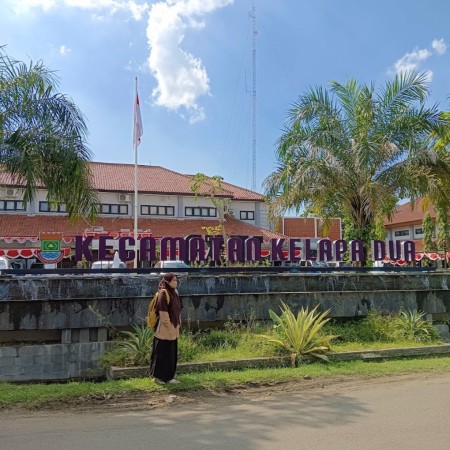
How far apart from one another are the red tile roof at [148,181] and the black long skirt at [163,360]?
2484cm

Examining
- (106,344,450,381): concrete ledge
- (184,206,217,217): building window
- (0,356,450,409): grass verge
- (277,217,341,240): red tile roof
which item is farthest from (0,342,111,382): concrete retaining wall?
(277,217,341,240): red tile roof

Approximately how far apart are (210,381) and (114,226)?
78.0ft

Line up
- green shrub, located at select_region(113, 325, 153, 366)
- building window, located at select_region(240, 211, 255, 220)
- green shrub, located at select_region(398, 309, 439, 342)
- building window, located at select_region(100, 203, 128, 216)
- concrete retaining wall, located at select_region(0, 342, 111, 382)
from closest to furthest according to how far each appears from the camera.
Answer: green shrub, located at select_region(113, 325, 153, 366) → concrete retaining wall, located at select_region(0, 342, 111, 382) → green shrub, located at select_region(398, 309, 439, 342) → building window, located at select_region(100, 203, 128, 216) → building window, located at select_region(240, 211, 255, 220)

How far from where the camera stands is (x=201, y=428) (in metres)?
5.38

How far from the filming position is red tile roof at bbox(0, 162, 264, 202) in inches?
1291

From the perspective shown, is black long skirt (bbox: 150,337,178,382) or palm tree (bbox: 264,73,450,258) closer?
black long skirt (bbox: 150,337,178,382)

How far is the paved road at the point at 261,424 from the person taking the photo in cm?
A: 484

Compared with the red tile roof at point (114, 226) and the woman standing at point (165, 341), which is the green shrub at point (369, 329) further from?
the red tile roof at point (114, 226)

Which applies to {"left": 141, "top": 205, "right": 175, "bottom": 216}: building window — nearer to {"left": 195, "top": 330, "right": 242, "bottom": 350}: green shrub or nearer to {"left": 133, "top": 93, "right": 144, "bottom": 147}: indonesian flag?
{"left": 133, "top": 93, "right": 144, "bottom": 147}: indonesian flag

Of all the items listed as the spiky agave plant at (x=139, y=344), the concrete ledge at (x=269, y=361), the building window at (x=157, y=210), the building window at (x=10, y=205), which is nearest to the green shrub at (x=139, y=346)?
the spiky agave plant at (x=139, y=344)

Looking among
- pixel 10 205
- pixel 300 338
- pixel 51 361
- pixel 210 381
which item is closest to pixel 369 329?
pixel 300 338

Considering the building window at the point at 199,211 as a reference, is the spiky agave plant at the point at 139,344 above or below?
below

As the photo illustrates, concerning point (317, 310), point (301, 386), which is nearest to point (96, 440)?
point (301, 386)

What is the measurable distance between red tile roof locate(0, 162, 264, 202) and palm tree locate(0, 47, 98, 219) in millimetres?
19900
